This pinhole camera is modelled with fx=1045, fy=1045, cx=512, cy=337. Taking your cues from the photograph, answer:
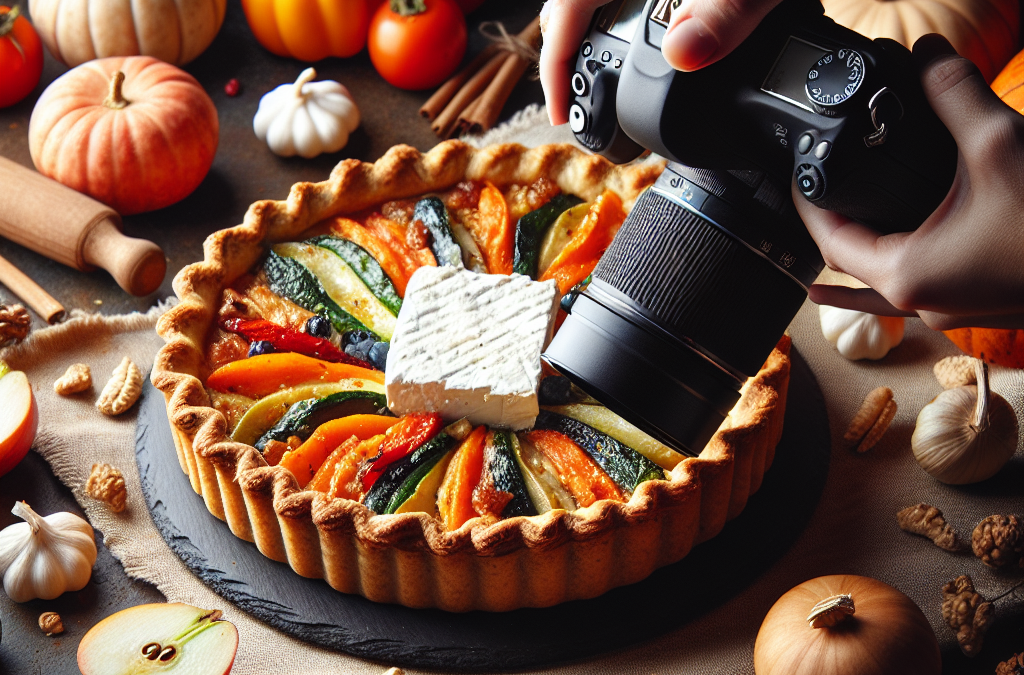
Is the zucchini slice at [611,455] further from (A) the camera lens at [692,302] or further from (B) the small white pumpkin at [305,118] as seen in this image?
(B) the small white pumpkin at [305,118]

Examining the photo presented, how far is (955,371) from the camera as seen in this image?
375 cm

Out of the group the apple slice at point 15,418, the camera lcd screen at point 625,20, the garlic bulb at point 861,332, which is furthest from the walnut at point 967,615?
the apple slice at point 15,418

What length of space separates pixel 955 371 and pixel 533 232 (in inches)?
62.8

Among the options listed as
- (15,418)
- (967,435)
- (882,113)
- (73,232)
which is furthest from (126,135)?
(967,435)

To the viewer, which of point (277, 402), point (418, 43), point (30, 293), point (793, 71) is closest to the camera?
point (793, 71)

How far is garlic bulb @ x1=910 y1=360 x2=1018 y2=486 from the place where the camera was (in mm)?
3381

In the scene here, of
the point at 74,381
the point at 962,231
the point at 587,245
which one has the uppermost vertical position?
the point at 962,231

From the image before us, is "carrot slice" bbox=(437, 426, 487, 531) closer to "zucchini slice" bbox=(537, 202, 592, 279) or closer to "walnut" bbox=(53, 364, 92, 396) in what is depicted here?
"zucchini slice" bbox=(537, 202, 592, 279)

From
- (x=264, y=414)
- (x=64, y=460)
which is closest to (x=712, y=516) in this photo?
(x=264, y=414)

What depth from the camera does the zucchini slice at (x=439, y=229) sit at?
3.64 metres

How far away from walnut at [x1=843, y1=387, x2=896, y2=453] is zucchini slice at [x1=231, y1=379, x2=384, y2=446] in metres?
1.61

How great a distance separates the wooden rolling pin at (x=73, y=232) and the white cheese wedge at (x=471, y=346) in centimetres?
119

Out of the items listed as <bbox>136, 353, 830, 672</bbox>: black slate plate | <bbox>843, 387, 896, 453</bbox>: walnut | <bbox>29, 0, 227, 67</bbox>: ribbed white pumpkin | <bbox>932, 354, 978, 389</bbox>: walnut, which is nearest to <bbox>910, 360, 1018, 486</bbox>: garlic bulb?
<bbox>843, 387, 896, 453</bbox>: walnut

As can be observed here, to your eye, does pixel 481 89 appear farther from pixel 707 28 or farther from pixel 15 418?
pixel 707 28
